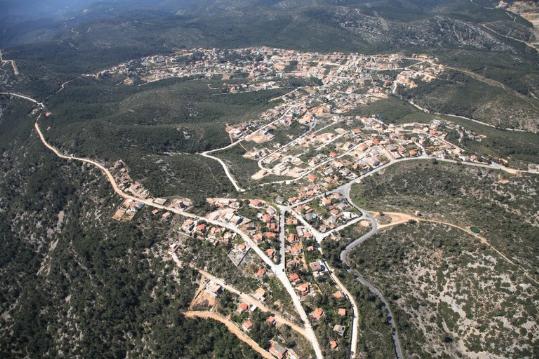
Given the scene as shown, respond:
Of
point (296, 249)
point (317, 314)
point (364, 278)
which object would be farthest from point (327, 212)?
point (317, 314)

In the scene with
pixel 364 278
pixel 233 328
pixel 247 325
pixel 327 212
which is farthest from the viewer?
pixel 327 212

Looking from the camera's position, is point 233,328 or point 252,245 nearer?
point 233,328

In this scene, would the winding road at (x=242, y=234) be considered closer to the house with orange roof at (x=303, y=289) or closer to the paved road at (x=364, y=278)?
the house with orange roof at (x=303, y=289)

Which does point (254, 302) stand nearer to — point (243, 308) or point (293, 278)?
point (243, 308)

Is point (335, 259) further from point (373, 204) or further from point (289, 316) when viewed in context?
point (373, 204)

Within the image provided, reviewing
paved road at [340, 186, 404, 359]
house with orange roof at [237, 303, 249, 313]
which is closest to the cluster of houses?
paved road at [340, 186, 404, 359]

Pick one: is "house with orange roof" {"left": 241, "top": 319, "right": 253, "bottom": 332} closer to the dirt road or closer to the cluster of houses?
the dirt road

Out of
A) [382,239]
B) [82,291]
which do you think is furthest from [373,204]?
[82,291]

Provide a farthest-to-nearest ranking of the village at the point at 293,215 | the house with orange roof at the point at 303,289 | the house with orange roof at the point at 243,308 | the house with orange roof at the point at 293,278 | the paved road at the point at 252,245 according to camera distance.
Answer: the house with orange roof at the point at 293,278 → the house with orange roof at the point at 303,289 → the house with orange roof at the point at 243,308 → the village at the point at 293,215 → the paved road at the point at 252,245

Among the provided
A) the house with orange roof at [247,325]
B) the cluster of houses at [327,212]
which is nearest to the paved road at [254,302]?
the house with orange roof at [247,325]

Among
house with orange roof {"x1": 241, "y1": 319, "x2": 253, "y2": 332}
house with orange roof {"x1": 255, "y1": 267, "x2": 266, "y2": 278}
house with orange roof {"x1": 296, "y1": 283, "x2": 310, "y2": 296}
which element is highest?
house with orange roof {"x1": 296, "y1": 283, "x2": 310, "y2": 296}

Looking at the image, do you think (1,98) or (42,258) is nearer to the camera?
(42,258)
